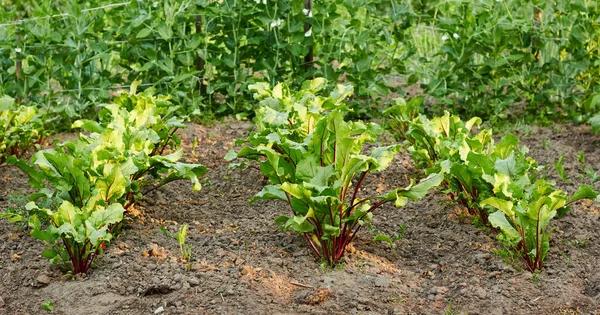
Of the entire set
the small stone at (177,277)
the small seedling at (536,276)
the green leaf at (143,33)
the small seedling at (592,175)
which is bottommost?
the small seedling at (592,175)

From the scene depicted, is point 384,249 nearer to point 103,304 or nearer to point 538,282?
point 538,282

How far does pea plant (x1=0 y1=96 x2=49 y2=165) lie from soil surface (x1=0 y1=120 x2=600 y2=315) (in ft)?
1.79

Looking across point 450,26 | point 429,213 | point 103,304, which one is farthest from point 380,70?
point 103,304

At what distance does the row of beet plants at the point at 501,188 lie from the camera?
12.3 ft

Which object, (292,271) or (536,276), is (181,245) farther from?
(536,276)

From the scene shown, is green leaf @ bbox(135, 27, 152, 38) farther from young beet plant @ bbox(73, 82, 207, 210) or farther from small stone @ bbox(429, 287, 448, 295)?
small stone @ bbox(429, 287, 448, 295)

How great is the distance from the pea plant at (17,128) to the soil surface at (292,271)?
1.79 feet

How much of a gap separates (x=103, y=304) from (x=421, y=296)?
1.38 m

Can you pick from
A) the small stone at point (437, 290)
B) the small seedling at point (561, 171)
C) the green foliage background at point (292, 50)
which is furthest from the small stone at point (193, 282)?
the green foliage background at point (292, 50)

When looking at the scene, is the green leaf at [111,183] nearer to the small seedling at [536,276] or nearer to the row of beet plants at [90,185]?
the row of beet plants at [90,185]

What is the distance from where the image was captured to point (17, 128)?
17.2ft

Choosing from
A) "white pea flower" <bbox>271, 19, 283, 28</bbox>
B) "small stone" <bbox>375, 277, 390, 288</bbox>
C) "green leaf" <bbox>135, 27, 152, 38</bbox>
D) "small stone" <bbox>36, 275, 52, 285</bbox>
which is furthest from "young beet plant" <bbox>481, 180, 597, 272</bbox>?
"green leaf" <bbox>135, 27, 152, 38</bbox>

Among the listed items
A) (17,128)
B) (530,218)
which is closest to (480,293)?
(530,218)

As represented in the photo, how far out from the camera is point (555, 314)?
3.49 metres
